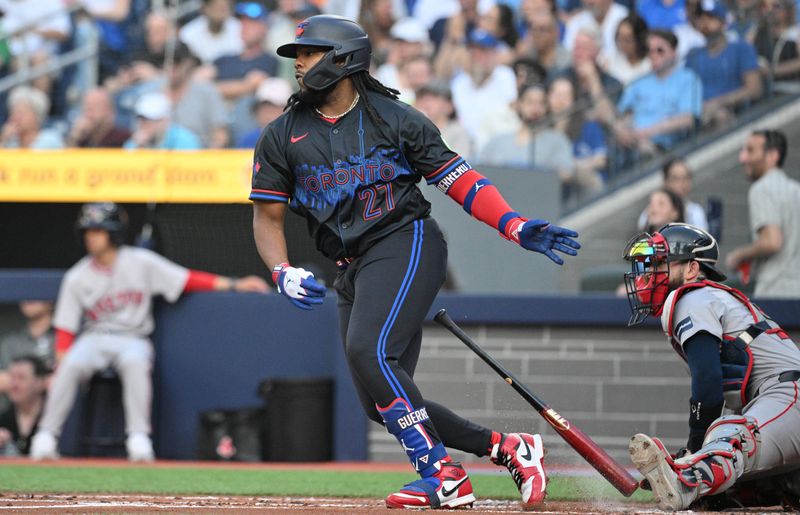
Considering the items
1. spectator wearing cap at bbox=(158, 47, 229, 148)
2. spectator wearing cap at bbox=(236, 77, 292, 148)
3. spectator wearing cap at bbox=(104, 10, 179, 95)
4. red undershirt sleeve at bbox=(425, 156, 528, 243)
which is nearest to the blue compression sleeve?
red undershirt sleeve at bbox=(425, 156, 528, 243)

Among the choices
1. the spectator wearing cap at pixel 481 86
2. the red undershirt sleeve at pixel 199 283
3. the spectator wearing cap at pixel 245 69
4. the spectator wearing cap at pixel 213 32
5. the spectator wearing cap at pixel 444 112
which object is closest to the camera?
the red undershirt sleeve at pixel 199 283

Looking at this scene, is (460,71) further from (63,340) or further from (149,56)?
(63,340)

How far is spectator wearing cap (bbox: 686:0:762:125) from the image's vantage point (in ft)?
33.4

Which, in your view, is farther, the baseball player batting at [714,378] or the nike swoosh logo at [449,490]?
the nike swoosh logo at [449,490]

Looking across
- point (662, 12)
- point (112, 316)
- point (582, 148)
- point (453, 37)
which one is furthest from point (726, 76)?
point (112, 316)

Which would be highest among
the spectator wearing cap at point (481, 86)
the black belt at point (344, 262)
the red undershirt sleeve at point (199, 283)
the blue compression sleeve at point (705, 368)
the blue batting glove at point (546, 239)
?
the spectator wearing cap at point (481, 86)

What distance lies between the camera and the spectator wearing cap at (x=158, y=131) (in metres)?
11.4

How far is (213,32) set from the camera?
1241 centimetres

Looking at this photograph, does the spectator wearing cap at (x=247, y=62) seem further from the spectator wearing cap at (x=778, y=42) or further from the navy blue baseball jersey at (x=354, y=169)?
the navy blue baseball jersey at (x=354, y=169)

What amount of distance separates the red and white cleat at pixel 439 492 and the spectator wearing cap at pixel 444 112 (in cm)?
600

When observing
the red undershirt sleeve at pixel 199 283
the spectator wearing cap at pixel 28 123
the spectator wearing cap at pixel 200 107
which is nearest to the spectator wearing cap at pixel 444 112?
the spectator wearing cap at pixel 200 107

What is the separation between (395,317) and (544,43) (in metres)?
7.24

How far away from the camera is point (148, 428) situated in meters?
8.96

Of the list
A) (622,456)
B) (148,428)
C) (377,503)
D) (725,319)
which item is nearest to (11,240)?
(148,428)
